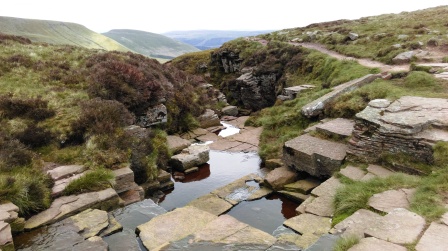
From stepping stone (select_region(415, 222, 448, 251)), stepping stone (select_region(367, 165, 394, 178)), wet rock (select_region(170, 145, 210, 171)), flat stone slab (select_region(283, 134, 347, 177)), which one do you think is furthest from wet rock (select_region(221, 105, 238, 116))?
stepping stone (select_region(415, 222, 448, 251))

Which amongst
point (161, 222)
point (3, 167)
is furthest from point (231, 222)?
point (3, 167)

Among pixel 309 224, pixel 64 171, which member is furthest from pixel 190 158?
pixel 309 224

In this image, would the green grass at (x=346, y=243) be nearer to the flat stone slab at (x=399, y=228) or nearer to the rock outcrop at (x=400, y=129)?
the flat stone slab at (x=399, y=228)

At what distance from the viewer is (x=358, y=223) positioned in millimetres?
7141

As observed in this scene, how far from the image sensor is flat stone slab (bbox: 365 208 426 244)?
5.78m

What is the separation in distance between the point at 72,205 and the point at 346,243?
812 cm

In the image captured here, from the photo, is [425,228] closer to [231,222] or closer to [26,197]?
[231,222]

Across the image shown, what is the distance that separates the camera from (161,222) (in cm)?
899

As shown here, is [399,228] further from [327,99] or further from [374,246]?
[327,99]

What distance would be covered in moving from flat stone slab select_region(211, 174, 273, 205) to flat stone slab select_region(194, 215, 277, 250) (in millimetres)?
3256

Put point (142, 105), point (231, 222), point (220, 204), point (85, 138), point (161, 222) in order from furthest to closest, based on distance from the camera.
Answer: point (142, 105), point (85, 138), point (220, 204), point (161, 222), point (231, 222)

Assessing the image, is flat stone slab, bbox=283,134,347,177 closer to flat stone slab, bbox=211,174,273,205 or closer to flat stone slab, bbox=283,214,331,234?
flat stone slab, bbox=211,174,273,205

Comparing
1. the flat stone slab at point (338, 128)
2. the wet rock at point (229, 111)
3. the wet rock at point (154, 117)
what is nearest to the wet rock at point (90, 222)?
the flat stone slab at point (338, 128)

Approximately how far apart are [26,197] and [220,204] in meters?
6.32
